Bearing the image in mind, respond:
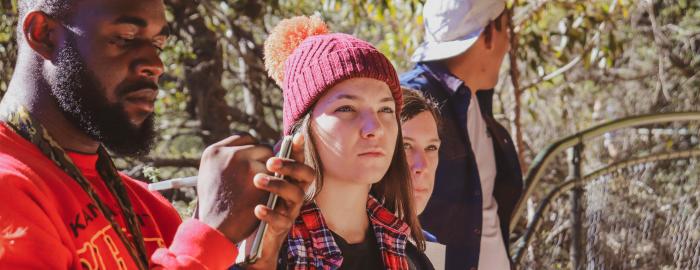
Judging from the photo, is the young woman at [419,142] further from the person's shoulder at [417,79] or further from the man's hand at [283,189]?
the man's hand at [283,189]

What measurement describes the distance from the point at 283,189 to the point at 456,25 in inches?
98.9

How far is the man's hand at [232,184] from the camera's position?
1.60m

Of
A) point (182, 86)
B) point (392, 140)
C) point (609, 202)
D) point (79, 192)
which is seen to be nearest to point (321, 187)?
point (392, 140)

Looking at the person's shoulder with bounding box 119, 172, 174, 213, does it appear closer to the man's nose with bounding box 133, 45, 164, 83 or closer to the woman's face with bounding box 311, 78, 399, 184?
the man's nose with bounding box 133, 45, 164, 83

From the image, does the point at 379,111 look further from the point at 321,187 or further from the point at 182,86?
the point at 182,86

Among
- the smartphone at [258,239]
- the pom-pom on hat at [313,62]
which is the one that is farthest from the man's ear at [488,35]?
the smartphone at [258,239]

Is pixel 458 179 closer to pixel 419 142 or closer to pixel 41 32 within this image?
pixel 419 142

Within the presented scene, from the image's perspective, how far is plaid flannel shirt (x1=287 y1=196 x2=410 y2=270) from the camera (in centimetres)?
240

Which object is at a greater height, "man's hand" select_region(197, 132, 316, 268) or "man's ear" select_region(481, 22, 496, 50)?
"man's ear" select_region(481, 22, 496, 50)

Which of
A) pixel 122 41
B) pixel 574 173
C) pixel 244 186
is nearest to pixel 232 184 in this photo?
pixel 244 186

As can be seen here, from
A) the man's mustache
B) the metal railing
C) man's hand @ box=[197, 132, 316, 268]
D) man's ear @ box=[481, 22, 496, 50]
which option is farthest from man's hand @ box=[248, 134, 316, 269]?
the metal railing

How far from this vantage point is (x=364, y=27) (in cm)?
878

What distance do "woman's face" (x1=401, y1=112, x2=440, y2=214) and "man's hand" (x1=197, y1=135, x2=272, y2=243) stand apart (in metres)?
1.51

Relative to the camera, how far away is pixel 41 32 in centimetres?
187
